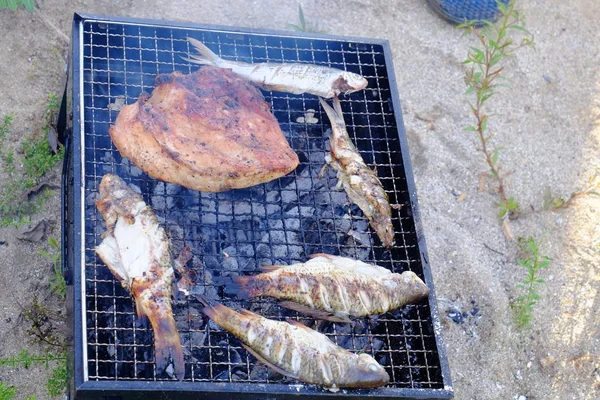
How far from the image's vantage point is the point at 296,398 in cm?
411

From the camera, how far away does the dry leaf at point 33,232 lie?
559cm

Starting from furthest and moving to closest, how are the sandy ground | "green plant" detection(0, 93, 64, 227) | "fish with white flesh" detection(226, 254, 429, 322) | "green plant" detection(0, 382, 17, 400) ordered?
the sandy ground < "green plant" detection(0, 93, 64, 227) < "green plant" detection(0, 382, 17, 400) < "fish with white flesh" detection(226, 254, 429, 322)

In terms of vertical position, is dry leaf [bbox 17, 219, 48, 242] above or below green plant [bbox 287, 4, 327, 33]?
below

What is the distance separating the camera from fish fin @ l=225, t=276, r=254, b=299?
14.4 feet

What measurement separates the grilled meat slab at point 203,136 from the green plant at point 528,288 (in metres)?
2.37

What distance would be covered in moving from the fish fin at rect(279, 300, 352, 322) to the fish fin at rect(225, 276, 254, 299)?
29 cm

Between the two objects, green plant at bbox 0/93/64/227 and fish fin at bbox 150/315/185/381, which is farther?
green plant at bbox 0/93/64/227

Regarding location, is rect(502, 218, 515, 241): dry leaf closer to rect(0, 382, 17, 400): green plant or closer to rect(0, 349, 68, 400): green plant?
rect(0, 349, 68, 400): green plant

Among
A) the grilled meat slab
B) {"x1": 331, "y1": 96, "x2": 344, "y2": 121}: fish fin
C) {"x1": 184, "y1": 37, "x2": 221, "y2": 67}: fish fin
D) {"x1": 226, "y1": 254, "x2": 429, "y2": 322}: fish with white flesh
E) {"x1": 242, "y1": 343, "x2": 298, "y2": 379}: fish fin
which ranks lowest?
{"x1": 242, "y1": 343, "x2": 298, "y2": 379}: fish fin

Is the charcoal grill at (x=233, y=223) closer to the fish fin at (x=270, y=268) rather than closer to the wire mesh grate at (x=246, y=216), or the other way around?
the wire mesh grate at (x=246, y=216)

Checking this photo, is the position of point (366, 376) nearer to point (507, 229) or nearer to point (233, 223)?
point (233, 223)

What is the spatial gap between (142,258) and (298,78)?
195cm

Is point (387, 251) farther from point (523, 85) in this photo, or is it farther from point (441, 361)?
point (523, 85)

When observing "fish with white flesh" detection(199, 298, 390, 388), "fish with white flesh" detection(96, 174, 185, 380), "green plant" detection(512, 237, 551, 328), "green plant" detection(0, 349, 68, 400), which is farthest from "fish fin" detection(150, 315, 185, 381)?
"green plant" detection(512, 237, 551, 328)
